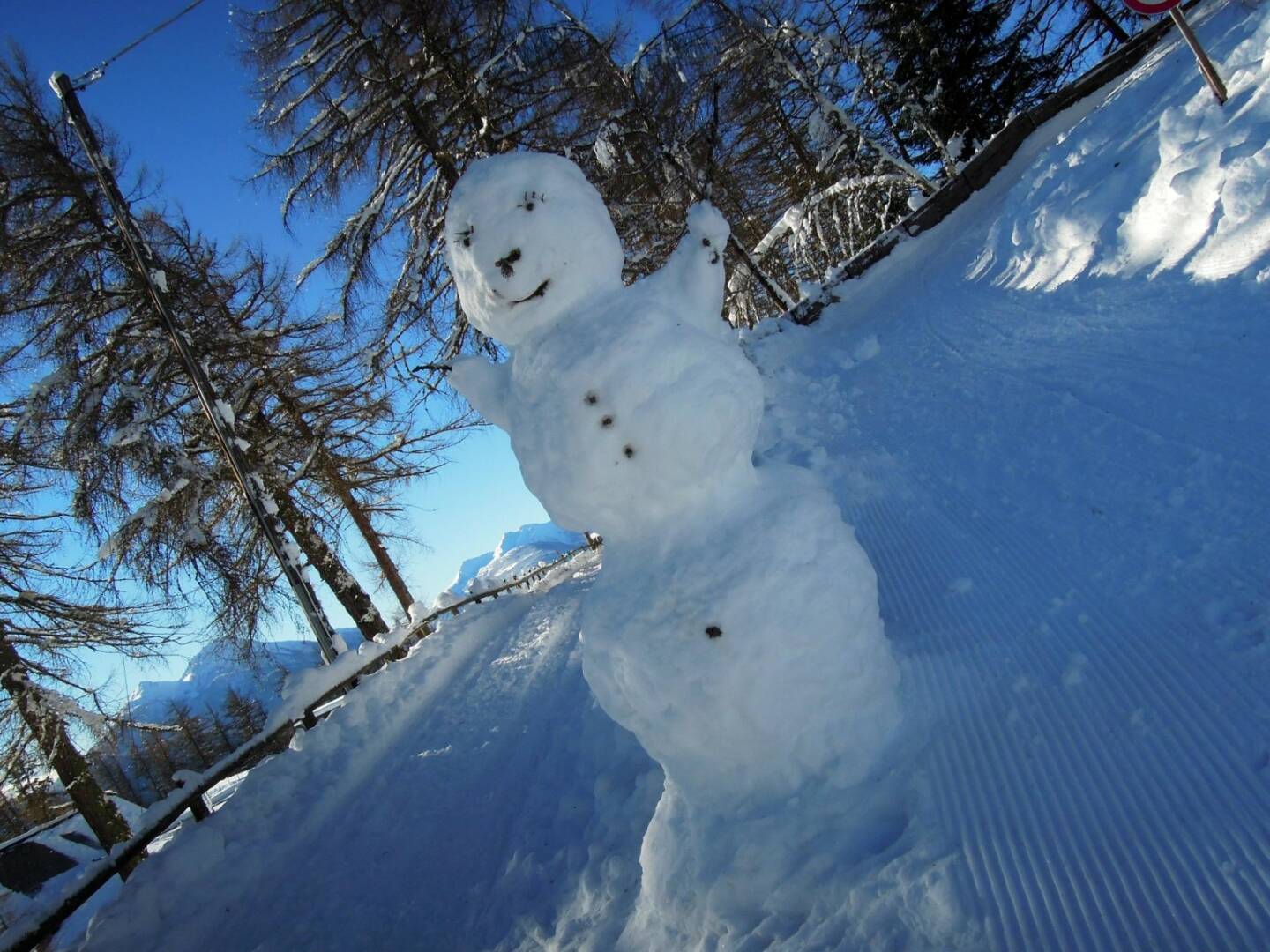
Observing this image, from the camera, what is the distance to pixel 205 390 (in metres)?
7.36

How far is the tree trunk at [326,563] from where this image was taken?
1059cm

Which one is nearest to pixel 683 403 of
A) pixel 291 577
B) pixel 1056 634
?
pixel 1056 634

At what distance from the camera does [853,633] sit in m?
2.75

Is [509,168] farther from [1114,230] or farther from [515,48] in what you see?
[515,48]

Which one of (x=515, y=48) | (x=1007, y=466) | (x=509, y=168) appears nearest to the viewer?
(x=509, y=168)

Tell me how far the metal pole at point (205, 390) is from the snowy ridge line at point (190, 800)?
0.68 meters

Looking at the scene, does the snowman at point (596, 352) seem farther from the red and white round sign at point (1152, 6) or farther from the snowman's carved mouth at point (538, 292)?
the red and white round sign at point (1152, 6)

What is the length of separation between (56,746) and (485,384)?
10.8m

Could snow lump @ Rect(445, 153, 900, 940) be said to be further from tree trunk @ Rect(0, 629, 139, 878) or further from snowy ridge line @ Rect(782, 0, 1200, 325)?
tree trunk @ Rect(0, 629, 139, 878)

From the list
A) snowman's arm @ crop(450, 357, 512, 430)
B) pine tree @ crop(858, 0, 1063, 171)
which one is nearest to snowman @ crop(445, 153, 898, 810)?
snowman's arm @ crop(450, 357, 512, 430)

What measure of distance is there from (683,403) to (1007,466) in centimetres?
281

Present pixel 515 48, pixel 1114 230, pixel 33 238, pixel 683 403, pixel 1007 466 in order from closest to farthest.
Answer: pixel 683 403 < pixel 1007 466 < pixel 1114 230 < pixel 33 238 < pixel 515 48

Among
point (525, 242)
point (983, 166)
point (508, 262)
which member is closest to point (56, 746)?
point (508, 262)

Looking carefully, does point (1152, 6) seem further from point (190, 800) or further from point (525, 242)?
point (190, 800)
